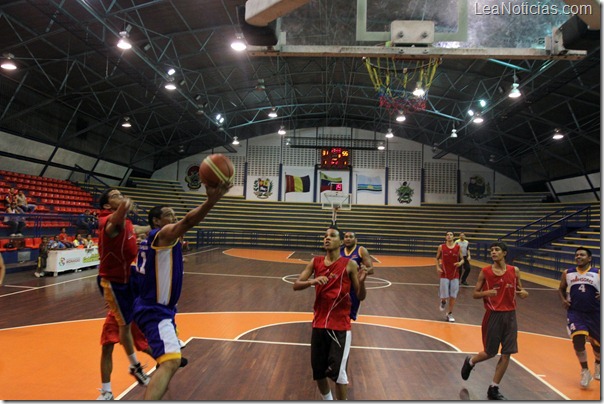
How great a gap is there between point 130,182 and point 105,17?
16679 mm

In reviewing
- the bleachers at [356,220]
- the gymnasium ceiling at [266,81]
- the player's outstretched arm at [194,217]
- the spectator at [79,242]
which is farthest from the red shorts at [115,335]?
the bleachers at [356,220]

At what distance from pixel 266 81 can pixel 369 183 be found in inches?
437

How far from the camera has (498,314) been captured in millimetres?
3959

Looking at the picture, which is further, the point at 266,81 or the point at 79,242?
the point at 266,81

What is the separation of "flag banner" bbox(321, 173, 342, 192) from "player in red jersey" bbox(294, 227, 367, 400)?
2324 centimetres

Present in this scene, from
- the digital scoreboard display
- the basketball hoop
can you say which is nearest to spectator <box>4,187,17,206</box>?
the basketball hoop

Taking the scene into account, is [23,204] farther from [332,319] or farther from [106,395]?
[332,319]

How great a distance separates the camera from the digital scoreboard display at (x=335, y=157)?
25.2 meters

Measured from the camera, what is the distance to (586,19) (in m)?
3.45

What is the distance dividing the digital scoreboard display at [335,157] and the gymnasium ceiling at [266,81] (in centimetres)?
224

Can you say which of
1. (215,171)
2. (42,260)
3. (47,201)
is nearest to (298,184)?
(47,201)

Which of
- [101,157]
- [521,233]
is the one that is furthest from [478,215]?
[101,157]

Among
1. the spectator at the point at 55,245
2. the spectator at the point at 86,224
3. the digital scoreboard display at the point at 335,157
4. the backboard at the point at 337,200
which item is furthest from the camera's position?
the digital scoreboard display at the point at 335,157

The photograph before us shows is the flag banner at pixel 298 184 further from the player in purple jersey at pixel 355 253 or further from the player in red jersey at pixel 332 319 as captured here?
the player in red jersey at pixel 332 319
